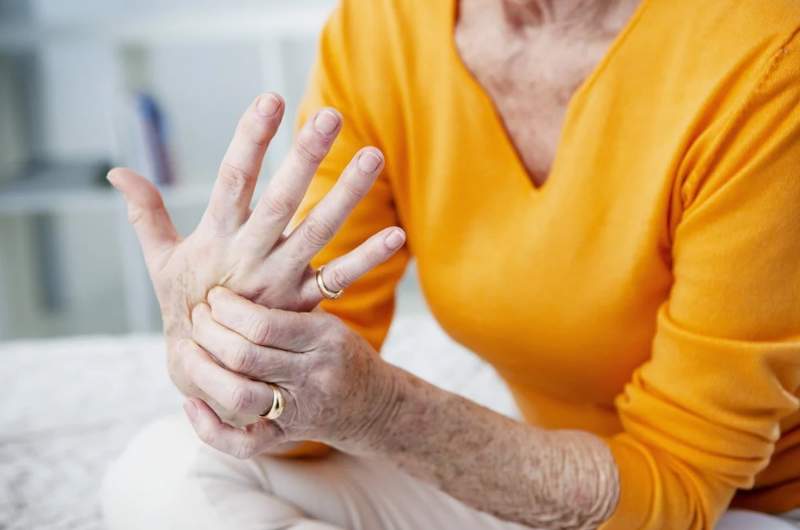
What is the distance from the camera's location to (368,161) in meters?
0.78

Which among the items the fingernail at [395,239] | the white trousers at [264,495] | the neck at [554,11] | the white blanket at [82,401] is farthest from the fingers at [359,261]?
the white blanket at [82,401]

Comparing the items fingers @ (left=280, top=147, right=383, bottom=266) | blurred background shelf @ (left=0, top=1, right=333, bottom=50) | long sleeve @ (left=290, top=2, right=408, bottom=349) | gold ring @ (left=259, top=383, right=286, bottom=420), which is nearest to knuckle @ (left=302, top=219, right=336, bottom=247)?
fingers @ (left=280, top=147, right=383, bottom=266)

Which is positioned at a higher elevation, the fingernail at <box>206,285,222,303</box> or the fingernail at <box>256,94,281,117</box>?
the fingernail at <box>256,94,281,117</box>

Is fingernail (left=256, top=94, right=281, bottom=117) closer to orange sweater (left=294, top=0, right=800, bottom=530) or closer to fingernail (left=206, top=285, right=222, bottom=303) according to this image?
fingernail (left=206, top=285, right=222, bottom=303)

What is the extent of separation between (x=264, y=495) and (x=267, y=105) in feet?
1.33

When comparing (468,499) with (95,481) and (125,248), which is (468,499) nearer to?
(95,481)

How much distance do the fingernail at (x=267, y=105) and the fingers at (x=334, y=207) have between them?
7 centimetres

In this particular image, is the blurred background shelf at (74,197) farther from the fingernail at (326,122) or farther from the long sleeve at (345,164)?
the fingernail at (326,122)

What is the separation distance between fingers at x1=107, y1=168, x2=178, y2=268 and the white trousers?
0.78 ft

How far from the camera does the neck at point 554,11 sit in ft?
3.37

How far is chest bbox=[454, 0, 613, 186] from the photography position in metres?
1.04

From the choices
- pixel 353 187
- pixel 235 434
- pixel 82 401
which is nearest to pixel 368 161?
pixel 353 187

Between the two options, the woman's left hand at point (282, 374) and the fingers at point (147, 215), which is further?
the fingers at point (147, 215)

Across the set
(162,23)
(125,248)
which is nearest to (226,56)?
(162,23)
